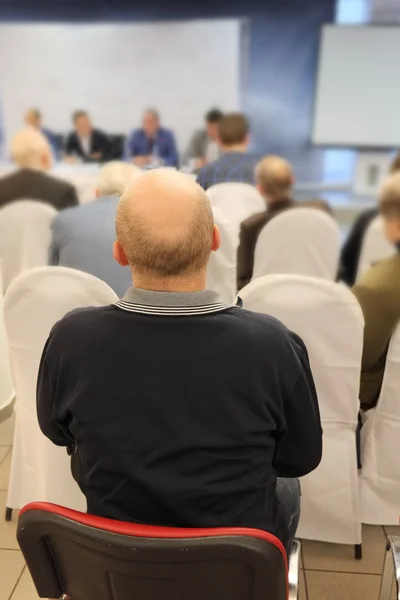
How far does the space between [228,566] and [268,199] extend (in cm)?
219

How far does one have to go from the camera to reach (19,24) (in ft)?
21.5

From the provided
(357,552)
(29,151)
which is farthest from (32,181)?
(357,552)

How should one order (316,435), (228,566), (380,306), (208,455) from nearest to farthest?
(228,566) < (208,455) < (316,435) < (380,306)

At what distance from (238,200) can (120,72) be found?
4.63 metres

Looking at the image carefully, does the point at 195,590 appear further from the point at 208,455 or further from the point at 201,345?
the point at 201,345

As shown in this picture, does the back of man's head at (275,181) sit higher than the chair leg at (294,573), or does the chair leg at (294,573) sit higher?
the back of man's head at (275,181)

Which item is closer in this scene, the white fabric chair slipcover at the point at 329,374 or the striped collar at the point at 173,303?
the striped collar at the point at 173,303

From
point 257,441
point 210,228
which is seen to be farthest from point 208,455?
point 210,228

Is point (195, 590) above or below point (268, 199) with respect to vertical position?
below

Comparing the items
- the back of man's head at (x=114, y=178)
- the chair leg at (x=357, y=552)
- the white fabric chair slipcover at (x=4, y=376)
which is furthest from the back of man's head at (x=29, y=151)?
the chair leg at (x=357, y=552)

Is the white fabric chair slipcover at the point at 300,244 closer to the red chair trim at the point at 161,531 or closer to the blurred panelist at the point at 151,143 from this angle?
the red chair trim at the point at 161,531

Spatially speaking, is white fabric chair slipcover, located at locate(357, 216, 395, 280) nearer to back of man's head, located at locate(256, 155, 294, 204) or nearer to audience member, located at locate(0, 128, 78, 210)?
back of man's head, located at locate(256, 155, 294, 204)

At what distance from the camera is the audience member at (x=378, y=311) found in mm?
1583

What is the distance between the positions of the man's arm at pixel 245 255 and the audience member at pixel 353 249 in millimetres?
511
